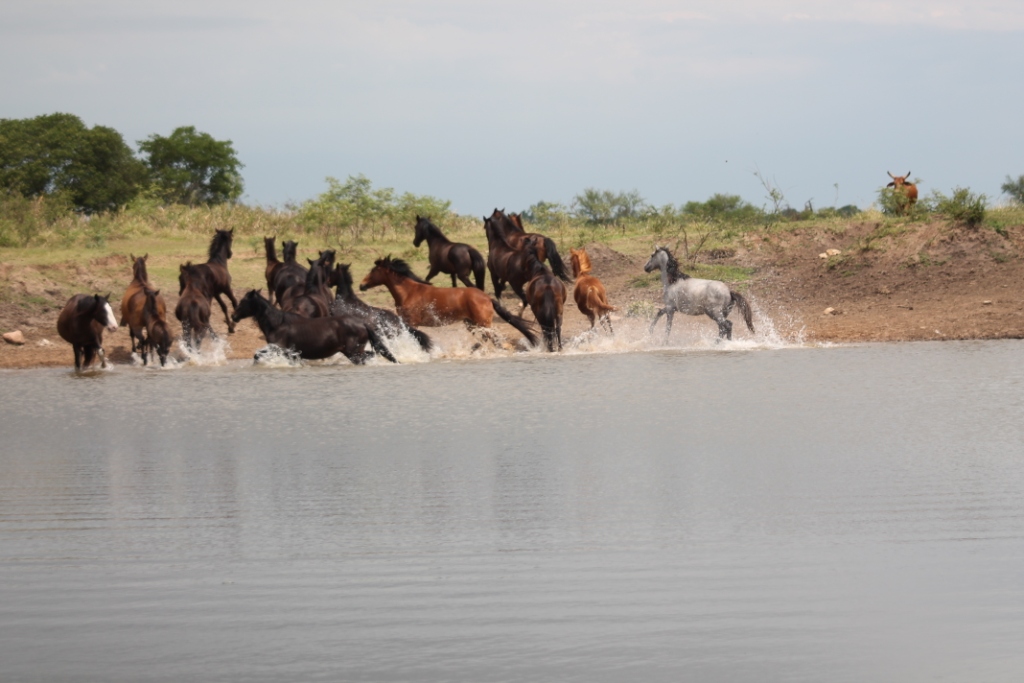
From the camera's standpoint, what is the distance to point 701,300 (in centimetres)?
1550

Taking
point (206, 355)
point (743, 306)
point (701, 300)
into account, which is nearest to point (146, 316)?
point (206, 355)

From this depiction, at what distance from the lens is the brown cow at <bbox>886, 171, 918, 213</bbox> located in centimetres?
2270

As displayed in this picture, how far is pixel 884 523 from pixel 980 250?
15.0m

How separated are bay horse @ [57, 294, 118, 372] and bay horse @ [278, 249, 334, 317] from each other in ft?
6.48

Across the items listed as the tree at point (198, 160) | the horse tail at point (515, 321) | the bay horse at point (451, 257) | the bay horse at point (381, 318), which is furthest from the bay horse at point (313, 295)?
the tree at point (198, 160)

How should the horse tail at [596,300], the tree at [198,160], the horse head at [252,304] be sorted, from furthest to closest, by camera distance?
the tree at [198,160] → the horse tail at [596,300] → the horse head at [252,304]

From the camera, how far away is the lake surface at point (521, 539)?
3.93 m

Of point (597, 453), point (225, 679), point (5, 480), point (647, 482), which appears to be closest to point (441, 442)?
point (597, 453)

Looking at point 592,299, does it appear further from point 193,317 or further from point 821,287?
point 821,287

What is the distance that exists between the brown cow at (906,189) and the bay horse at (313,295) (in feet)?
38.7

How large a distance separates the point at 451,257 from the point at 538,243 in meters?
1.19

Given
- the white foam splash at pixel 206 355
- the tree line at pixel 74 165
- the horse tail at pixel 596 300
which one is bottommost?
the white foam splash at pixel 206 355

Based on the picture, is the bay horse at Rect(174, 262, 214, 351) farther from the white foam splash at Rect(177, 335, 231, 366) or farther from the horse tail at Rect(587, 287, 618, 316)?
the horse tail at Rect(587, 287, 618, 316)

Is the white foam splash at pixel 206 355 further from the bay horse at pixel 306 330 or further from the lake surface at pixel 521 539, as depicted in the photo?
the lake surface at pixel 521 539
